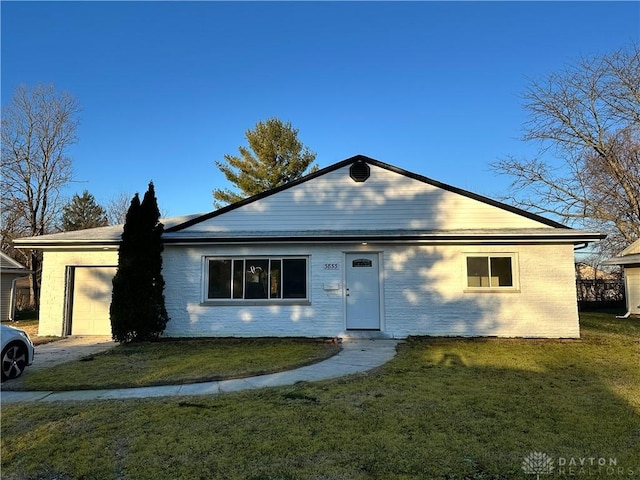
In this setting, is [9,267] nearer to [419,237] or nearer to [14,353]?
[14,353]

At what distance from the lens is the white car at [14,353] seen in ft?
22.5

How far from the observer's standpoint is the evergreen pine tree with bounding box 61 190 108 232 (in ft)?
117

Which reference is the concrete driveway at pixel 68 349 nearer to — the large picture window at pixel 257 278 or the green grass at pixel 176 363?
the green grass at pixel 176 363

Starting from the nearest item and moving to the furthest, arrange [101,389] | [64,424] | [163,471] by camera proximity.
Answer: [163,471], [64,424], [101,389]

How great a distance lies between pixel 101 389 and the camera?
249 inches

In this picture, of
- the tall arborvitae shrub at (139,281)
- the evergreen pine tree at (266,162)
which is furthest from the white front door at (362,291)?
the evergreen pine tree at (266,162)

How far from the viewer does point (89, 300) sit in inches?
487

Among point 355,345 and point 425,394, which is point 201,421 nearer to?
point 425,394

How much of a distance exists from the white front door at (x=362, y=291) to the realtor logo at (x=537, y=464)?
778 centimetres

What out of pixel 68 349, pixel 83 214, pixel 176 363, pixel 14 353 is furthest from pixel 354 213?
pixel 83 214

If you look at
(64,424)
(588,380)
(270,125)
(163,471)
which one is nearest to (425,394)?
(588,380)

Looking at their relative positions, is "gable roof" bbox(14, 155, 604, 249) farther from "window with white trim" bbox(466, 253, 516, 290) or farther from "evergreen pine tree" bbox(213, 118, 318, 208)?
"evergreen pine tree" bbox(213, 118, 318, 208)

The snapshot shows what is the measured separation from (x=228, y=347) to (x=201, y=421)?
5.32 metres

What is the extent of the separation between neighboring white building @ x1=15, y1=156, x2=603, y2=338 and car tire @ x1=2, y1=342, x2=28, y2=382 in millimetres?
4448
